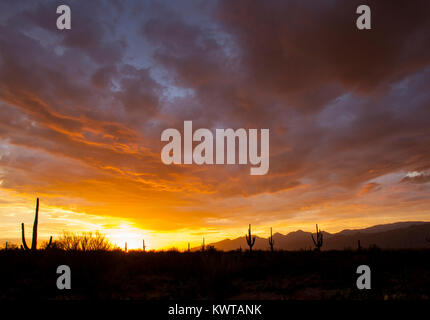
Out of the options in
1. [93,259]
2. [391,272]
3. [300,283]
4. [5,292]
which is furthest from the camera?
[391,272]

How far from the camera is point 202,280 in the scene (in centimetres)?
1112

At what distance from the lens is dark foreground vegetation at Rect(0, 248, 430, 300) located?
34.1ft

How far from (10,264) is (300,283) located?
14.4m

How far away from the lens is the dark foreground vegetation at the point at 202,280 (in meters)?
10.4

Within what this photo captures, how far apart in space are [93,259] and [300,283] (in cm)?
863

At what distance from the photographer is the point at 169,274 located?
50.8 ft

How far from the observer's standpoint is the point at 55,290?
36.0ft
